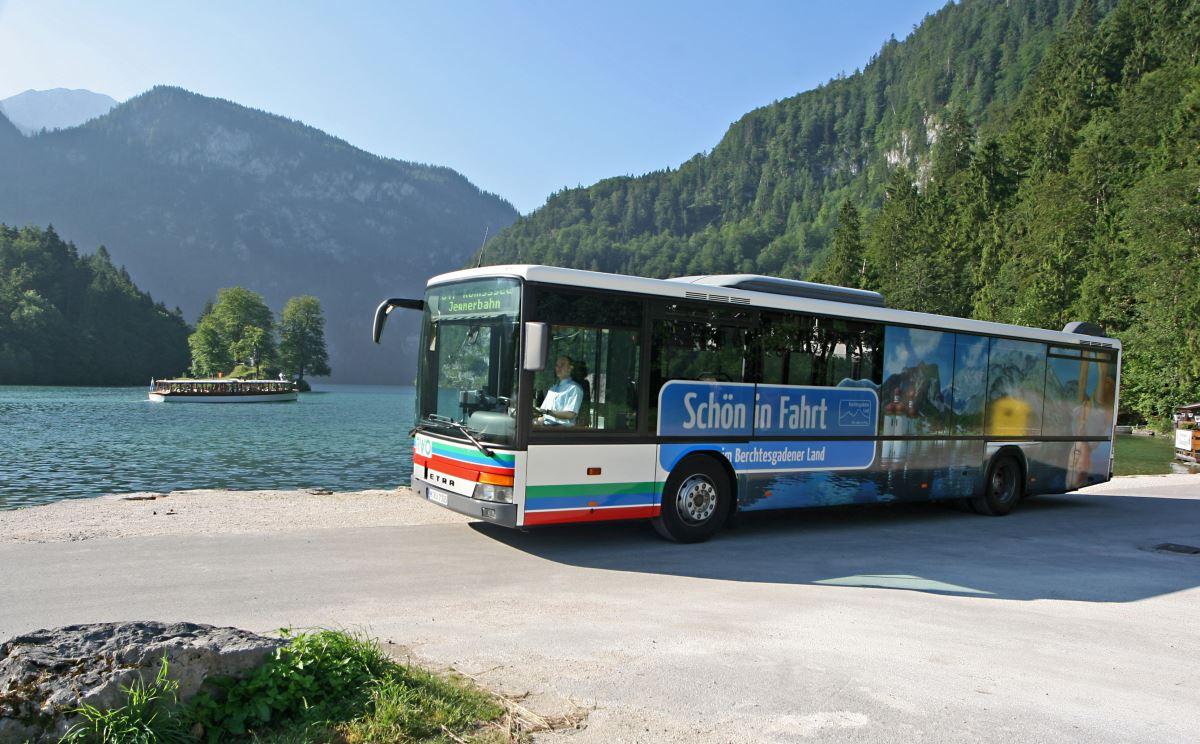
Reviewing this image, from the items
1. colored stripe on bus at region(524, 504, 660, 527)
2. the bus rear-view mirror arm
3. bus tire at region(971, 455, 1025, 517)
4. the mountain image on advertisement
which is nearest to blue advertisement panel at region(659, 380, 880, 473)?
the mountain image on advertisement

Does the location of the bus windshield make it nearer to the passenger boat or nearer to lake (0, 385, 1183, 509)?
lake (0, 385, 1183, 509)

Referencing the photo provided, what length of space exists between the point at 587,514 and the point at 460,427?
1.80 m

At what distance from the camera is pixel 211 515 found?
11375 mm

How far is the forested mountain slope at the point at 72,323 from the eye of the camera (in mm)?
115438

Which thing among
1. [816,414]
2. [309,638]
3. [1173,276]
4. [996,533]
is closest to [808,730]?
[309,638]

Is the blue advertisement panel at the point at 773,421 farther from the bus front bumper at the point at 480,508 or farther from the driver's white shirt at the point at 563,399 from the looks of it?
the bus front bumper at the point at 480,508

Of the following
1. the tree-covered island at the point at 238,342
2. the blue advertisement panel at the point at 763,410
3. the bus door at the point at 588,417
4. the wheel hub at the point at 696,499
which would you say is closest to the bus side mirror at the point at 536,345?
the bus door at the point at 588,417

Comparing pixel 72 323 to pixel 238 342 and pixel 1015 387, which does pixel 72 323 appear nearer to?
pixel 238 342

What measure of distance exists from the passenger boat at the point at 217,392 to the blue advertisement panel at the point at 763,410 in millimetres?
83660

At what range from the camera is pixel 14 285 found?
12381cm

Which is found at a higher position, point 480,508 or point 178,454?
point 480,508

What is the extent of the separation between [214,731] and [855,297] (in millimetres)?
10706

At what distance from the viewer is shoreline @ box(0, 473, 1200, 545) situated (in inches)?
392

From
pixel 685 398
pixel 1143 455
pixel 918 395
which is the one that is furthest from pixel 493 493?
pixel 1143 455
